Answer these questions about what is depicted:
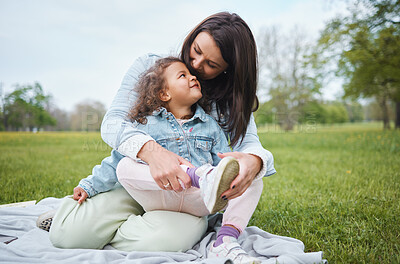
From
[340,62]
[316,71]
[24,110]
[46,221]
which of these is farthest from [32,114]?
[316,71]

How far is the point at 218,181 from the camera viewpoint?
1.07 metres

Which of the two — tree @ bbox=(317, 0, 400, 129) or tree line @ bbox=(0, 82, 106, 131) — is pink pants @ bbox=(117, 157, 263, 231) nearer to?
tree line @ bbox=(0, 82, 106, 131)

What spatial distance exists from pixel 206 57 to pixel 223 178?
85 centimetres

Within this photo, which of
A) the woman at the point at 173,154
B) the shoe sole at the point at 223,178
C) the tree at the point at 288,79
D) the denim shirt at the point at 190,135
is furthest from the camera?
the tree at the point at 288,79

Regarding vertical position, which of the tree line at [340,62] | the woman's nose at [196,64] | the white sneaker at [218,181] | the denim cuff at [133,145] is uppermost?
the tree line at [340,62]

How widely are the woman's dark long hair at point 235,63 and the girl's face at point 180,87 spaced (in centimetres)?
11

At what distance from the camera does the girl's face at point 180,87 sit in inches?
64.7

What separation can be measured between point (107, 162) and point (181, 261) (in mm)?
674

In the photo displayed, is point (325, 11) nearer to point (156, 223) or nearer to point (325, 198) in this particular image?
point (325, 198)

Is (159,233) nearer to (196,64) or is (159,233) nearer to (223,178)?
(223,178)

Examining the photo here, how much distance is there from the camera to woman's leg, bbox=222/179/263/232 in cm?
140

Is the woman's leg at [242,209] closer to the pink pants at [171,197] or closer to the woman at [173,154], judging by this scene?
the pink pants at [171,197]

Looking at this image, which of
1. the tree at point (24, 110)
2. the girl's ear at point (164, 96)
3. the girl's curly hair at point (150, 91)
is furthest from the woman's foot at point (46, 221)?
the tree at point (24, 110)

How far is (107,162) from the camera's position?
5.25 ft
